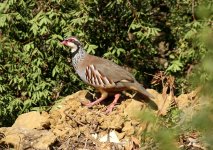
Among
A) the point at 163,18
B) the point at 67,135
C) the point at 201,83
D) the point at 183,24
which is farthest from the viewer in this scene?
the point at 163,18

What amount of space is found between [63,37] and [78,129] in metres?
3.10

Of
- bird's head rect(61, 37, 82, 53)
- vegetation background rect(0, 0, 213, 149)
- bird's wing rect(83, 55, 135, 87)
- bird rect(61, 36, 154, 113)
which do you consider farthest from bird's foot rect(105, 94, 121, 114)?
vegetation background rect(0, 0, 213, 149)

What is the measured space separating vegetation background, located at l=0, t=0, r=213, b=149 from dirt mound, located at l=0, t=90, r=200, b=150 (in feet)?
7.42

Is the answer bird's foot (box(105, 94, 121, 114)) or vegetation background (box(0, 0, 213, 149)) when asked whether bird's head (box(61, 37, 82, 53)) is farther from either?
bird's foot (box(105, 94, 121, 114))

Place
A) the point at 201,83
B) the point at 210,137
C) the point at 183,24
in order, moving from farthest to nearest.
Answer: the point at 183,24
the point at 201,83
the point at 210,137

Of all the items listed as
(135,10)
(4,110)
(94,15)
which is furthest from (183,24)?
(4,110)

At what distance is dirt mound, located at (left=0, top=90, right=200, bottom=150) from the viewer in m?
5.57

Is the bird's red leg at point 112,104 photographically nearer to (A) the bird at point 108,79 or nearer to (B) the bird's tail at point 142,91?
(A) the bird at point 108,79

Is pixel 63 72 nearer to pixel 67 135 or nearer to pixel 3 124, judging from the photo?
pixel 3 124

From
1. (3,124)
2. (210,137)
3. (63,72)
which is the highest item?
(210,137)

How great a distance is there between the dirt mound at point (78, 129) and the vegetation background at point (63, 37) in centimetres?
226

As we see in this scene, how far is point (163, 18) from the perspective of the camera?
1009cm

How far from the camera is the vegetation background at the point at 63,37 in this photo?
8.62 m

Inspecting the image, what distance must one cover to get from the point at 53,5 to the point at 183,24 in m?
2.08
